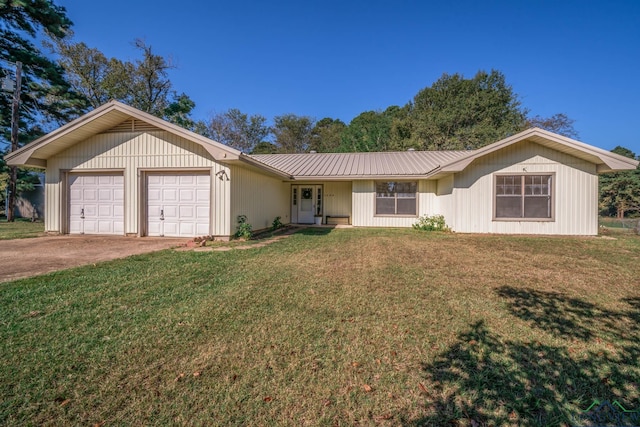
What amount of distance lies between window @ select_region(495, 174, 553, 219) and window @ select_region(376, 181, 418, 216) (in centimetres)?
346

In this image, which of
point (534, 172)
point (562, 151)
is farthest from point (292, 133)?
point (562, 151)

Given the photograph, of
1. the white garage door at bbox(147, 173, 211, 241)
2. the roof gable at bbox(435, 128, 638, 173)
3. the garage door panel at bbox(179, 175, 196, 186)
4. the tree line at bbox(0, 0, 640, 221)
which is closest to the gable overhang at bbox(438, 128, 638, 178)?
the roof gable at bbox(435, 128, 638, 173)

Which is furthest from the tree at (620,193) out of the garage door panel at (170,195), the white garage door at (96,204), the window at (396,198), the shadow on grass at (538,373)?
the white garage door at (96,204)

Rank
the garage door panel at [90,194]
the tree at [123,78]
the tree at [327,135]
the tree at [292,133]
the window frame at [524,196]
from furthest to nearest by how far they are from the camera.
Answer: the tree at [292,133] → the tree at [327,135] → the tree at [123,78] → the window frame at [524,196] → the garage door panel at [90,194]

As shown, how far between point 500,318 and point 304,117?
35344mm

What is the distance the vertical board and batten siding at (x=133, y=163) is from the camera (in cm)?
873

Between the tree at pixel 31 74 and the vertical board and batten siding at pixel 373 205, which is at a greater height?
the tree at pixel 31 74

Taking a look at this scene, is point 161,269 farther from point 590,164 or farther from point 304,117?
point 304,117

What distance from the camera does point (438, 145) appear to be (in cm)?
2786

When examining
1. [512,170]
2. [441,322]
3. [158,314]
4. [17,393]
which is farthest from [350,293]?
[512,170]

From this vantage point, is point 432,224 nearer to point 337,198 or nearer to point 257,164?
point 337,198

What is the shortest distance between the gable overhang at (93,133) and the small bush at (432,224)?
26.5 feet

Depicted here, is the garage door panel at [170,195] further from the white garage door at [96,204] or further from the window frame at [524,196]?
the window frame at [524,196]

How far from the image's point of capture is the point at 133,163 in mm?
9234
